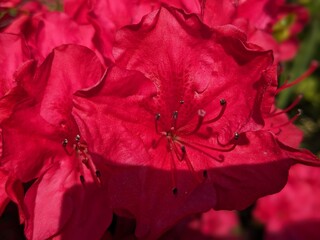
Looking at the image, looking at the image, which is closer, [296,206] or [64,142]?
[64,142]

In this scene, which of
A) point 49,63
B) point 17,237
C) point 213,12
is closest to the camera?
point 49,63

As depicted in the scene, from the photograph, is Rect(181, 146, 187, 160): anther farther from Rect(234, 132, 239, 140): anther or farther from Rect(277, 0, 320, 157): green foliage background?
Rect(277, 0, 320, 157): green foliage background

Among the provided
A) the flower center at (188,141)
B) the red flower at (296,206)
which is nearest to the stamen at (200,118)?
the flower center at (188,141)

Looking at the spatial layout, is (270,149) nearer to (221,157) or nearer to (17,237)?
(221,157)

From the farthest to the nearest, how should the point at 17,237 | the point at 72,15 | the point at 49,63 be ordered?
the point at 17,237, the point at 72,15, the point at 49,63

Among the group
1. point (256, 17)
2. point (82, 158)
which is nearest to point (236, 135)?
point (82, 158)

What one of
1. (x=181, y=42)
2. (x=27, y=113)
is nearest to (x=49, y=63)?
(x=27, y=113)

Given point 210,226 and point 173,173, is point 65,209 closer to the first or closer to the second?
point 173,173
